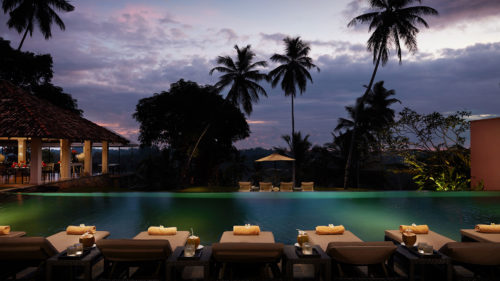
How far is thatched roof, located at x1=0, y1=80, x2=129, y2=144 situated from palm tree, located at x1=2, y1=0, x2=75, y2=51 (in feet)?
33.0

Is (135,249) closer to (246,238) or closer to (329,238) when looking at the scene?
(246,238)

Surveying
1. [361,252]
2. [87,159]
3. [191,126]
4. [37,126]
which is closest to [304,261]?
[361,252]

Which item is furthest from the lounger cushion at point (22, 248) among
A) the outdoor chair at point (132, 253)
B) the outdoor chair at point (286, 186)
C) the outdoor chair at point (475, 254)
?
the outdoor chair at point (286, 186)

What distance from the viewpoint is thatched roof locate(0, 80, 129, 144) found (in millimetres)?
13188

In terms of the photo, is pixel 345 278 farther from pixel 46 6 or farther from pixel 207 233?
pixel 46 6

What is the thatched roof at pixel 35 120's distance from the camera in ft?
43.3

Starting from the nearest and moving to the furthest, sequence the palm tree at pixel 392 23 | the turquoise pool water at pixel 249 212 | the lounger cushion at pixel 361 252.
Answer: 1. the lounger cushion at pixel 361 252
2. the turquoise pool water at pixel 249 212
3. the palm tree at pixel 392 23

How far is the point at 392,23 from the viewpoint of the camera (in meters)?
19.1

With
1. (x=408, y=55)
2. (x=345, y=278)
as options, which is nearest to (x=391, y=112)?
(x=408, y=55)

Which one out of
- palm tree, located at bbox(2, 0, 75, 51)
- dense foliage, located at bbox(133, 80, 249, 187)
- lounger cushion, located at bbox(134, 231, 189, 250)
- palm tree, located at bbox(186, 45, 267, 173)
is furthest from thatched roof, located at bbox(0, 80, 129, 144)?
palm tree, located at bbox(186, 45, 267, 173)

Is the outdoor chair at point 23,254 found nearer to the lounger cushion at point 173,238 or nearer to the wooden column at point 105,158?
the lounger cushion at point 173,238

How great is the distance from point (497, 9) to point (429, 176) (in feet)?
27.9

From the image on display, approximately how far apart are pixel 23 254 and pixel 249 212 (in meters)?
6.06

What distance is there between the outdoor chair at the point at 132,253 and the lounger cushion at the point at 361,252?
1.94 meters
